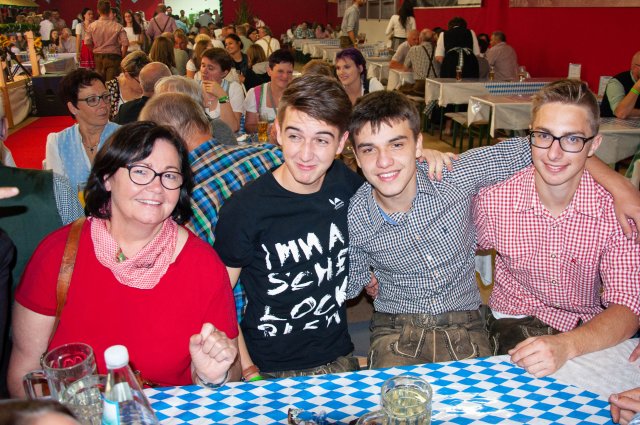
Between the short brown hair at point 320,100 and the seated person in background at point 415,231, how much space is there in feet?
0.17

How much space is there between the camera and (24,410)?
0.66 metres

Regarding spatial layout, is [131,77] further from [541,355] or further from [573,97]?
[541,355]

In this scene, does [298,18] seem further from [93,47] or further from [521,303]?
[521,303]

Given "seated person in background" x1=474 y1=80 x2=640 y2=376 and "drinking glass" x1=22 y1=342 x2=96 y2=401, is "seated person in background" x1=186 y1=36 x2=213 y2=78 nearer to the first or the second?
"seated person in background" x1=474 y1=80 x2=640 y2=376

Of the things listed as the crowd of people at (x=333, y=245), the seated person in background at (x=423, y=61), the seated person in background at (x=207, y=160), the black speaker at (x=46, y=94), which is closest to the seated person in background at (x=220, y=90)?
the seated person in background at (x=207, y=160)

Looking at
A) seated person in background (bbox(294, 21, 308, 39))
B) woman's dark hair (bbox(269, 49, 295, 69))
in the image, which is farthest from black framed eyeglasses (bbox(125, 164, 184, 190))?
seated person in background (bbox(294, 21, 308, 39))

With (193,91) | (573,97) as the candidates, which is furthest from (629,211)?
(193,91)

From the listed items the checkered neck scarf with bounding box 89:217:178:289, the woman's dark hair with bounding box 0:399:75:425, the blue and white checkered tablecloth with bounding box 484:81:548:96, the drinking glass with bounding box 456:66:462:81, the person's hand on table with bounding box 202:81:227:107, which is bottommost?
the checkered neck scarf with bounding box 89:217:178:289

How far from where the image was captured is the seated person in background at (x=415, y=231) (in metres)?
1.87

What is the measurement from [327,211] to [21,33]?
45.1 feet

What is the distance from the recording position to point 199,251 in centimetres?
173

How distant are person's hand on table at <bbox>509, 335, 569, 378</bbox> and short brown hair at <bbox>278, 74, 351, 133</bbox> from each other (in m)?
0.91

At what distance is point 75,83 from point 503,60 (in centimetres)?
641

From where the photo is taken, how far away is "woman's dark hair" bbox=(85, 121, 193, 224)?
1650 millimetres
